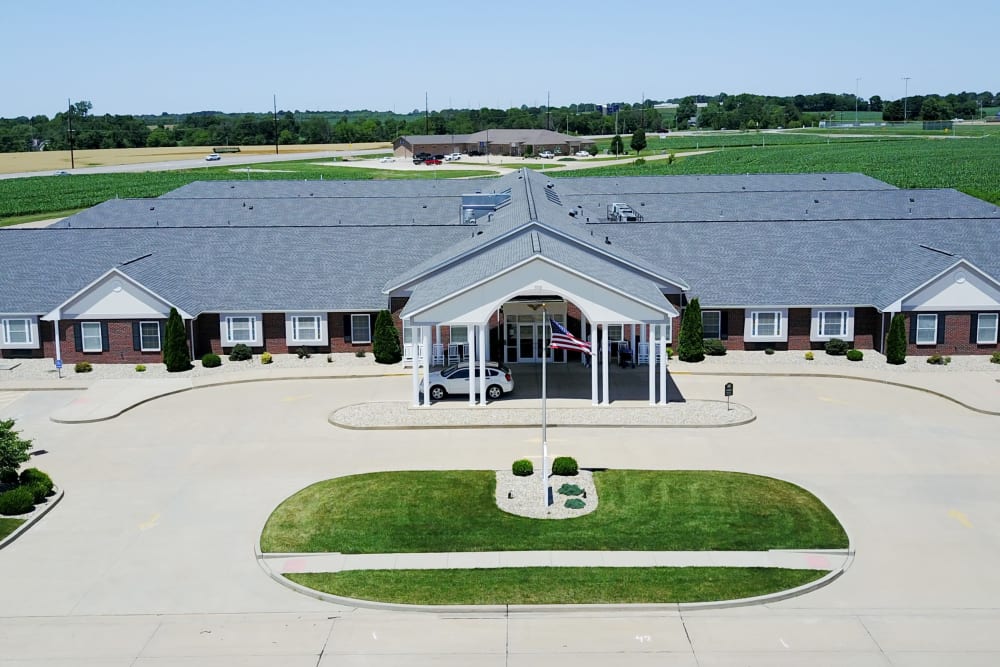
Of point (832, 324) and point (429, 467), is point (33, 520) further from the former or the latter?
point (832, 324)

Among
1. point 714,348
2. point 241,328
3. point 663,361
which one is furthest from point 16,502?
point 714,348

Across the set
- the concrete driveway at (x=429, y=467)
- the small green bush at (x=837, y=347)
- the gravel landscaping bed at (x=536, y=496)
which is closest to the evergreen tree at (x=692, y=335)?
the concrete driveway at (x=429, y=467)

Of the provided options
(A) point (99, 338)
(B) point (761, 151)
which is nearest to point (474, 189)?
(A) point (99, 338)

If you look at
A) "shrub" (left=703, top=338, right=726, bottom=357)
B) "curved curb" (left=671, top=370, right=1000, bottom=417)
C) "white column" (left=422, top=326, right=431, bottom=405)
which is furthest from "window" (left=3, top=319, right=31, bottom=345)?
"shrub" (left=703, top=338, right=726, bottom=357)

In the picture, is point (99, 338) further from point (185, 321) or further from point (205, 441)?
point (205, 441)

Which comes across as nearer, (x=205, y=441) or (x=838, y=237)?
(x=205, y=441)

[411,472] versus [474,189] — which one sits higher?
[474,189]
